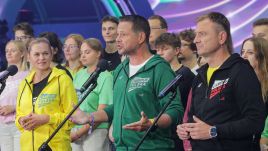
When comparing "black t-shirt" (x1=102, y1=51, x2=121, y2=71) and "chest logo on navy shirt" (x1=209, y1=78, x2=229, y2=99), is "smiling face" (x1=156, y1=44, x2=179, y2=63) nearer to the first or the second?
"black t-shirt" (x1=102, y1=51, x2=121, y2=71)

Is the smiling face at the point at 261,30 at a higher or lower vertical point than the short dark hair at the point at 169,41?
higher

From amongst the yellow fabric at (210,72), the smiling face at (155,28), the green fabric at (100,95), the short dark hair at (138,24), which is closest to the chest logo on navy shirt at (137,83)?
the short dark hair at (138,24)

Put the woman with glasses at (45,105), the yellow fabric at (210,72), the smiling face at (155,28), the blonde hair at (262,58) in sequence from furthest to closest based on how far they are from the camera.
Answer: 1. the smiling face at (155,28)
2. the woman with glasses at (45,105)
3. the blonde hair at (262,58)
4. the yellow fabric at (210,72)

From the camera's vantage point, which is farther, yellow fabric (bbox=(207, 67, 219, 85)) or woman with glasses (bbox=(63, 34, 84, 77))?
woman with glasses (bbox=(63, 34, 84, 77))

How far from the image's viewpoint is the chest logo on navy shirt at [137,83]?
518 centimetres

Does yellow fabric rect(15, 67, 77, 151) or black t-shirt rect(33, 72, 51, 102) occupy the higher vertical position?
black t-shirt rect(33, 72, 51, 102)

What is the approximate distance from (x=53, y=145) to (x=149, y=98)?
1229 mm

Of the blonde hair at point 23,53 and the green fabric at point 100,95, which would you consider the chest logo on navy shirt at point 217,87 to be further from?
the blonde hair at point 23,53

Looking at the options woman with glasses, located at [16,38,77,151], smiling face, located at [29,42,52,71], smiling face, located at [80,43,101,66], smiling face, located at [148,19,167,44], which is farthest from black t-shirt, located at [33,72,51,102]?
smiling face, located at [148,19,167,44]

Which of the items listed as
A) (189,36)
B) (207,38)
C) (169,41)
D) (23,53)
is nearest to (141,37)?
(207,38)

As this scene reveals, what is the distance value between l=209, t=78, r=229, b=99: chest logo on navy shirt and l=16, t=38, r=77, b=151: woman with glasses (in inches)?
70.0

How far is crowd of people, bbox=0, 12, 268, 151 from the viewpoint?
450cm

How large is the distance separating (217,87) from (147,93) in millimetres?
768

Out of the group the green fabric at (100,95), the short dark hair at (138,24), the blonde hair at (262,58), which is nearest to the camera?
the blonde hair at (262,58)
